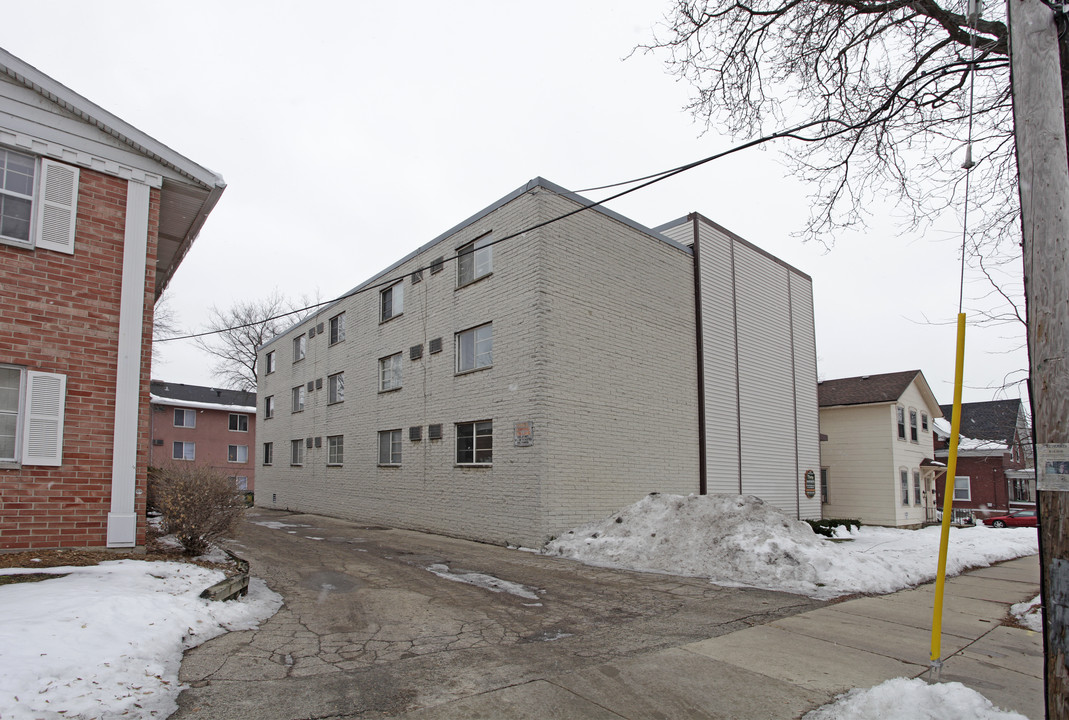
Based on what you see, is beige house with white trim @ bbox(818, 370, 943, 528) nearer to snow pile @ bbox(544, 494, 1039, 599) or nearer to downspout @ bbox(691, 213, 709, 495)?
snow pile @ bbox(544, 494, 1039, 599)

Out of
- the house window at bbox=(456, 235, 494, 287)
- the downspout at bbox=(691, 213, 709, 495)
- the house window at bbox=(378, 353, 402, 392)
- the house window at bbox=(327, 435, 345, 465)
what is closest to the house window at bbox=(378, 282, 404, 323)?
the house window at bbox=(378, 353, 402, 392)

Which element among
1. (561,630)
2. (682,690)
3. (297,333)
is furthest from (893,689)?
(297,333)

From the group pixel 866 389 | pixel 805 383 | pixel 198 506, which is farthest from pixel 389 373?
pixel 866 389

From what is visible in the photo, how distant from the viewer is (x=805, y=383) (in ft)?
80.0

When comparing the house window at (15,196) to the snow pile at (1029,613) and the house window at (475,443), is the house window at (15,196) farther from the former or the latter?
the snow pile at (1029,613)

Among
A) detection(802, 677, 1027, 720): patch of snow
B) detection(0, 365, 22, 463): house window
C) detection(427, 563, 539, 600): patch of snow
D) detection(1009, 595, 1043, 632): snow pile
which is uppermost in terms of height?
detection(0, 365, 22, 463): house window

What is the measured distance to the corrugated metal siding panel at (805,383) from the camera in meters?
23.4

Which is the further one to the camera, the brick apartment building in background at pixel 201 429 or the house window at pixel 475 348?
the brick apartment building in background at pixel 201 429

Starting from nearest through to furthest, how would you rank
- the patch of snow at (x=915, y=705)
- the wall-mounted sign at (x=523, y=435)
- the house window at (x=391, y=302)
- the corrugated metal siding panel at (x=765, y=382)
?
the patch of snow at (x=915, y=705) < the wall-mounted sign at (x=523, y=435) < the corrugated metal siding panel at (x=765, y=382) < the house window at (x=391, y=302)

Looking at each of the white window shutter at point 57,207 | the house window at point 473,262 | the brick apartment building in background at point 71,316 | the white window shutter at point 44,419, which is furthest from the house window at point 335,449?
the white window shutter at point 57,207

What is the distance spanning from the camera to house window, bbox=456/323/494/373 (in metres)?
16.6

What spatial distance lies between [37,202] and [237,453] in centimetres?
4100

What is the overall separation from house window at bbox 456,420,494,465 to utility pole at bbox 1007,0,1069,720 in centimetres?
1259

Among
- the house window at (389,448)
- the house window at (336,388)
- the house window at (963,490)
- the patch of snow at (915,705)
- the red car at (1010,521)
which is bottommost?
the red car at (1010,521)
